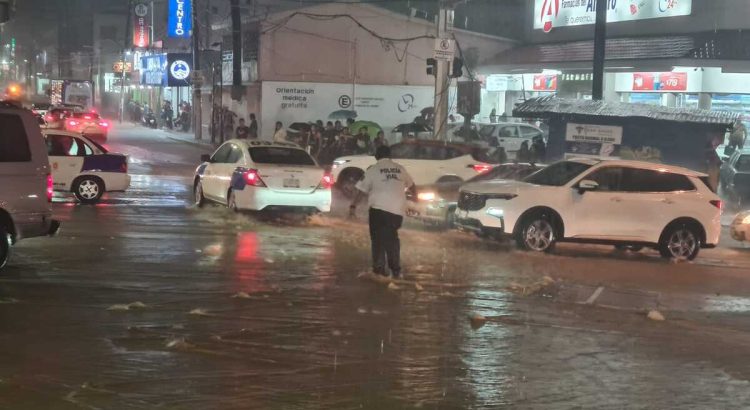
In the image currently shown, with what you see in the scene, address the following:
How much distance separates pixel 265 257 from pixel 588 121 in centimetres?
1182

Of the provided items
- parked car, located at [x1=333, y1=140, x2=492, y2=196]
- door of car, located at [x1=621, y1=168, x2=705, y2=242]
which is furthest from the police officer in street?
parked car, located at [x1=333, y1=140, x2=492, y2=196]

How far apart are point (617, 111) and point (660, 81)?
9.21 meters

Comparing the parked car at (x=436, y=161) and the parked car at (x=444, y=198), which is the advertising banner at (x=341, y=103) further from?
the parked car at (x=444, y=198)

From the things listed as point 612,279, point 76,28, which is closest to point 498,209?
point 612,279

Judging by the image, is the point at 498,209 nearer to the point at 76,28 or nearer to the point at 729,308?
the point at 729,308

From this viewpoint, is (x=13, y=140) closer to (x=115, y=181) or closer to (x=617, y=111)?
(x=115, y=181)

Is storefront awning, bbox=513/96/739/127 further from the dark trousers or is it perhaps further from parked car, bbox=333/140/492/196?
the dark trousers

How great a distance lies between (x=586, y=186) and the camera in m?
14.6

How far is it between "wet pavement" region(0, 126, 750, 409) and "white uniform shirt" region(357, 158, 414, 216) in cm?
99

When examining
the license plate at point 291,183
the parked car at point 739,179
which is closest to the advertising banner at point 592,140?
the parked car at point 739,179

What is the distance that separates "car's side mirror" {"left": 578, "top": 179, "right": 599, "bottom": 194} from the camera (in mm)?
14570

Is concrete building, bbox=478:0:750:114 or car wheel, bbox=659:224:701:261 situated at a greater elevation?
concrete building, bbox=478:0:750:114

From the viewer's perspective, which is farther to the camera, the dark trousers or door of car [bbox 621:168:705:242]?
door of car [bbox 621:168:705:242]

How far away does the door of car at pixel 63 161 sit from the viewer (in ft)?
61.5
